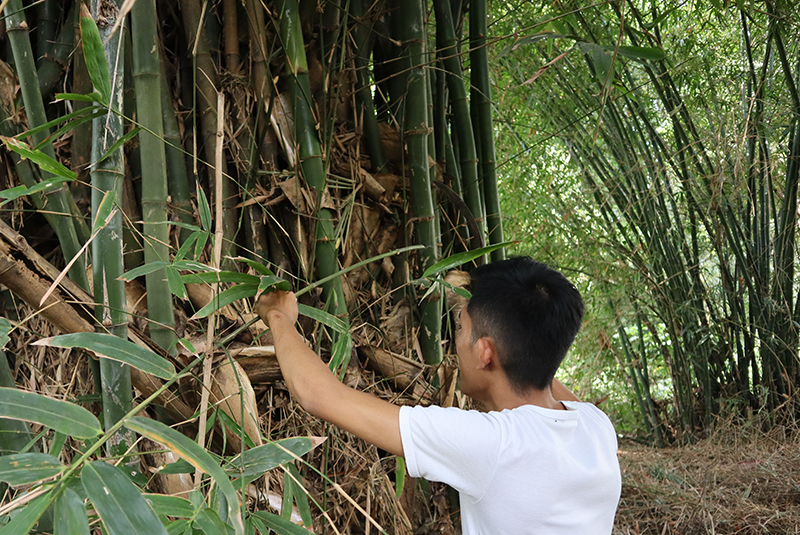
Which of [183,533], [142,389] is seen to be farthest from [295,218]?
[183,533]

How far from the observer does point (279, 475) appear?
1.23 metres

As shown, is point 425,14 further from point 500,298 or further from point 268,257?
point 500,298

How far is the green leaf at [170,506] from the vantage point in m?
0.64

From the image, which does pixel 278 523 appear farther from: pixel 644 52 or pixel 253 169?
pixel 644 52

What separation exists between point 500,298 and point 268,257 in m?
0.57

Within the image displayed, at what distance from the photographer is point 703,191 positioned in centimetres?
231

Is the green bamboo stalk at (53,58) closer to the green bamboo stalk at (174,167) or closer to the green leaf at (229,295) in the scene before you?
the green bamboo stalk at (174,167)

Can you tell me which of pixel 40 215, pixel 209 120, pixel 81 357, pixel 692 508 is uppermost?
pixel 209 120

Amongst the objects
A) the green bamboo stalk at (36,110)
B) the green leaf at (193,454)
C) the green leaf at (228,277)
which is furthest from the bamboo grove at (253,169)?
the green leaf at (193,454)

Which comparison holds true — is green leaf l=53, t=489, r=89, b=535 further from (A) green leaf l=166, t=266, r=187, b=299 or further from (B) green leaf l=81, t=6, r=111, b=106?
(B) green leaf l=81, t=6, r=111, b=106

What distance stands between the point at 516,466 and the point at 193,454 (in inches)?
19.4

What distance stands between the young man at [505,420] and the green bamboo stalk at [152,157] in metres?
0.19

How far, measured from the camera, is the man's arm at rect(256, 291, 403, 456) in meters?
0.86

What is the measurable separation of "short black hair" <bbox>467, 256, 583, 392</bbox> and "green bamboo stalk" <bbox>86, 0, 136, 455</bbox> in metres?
0.53
